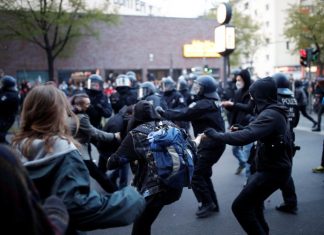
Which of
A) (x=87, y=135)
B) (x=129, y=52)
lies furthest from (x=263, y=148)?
(x=129, y=52)

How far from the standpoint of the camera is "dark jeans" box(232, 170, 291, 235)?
372 centimetres

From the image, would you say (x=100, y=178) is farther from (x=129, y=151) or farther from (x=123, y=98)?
(x=129, y=151)

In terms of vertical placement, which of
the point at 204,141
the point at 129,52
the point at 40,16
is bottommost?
the point at 204,141

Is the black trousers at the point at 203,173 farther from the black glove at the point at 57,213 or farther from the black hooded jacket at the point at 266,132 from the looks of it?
the black glove at the point at 57,213

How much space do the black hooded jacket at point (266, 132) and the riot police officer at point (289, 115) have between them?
155cm

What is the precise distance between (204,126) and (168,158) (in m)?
2.04

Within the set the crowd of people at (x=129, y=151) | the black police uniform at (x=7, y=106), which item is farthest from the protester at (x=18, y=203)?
the black police uniform at (x=7, y=106)

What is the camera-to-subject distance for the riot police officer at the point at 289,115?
5406mm

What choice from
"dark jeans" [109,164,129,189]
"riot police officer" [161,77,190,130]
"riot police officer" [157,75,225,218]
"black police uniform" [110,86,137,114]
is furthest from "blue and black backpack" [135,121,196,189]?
"riot police officer" [161,77,190,130]

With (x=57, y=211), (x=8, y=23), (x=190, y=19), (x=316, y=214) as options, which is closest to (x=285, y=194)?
(x=316, y=214)

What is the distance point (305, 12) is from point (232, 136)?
26768mm

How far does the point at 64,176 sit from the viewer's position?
212 cm

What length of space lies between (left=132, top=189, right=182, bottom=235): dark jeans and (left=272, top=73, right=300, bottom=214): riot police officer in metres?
2.30

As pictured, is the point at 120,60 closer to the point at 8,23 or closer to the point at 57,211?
the point at 8,23
